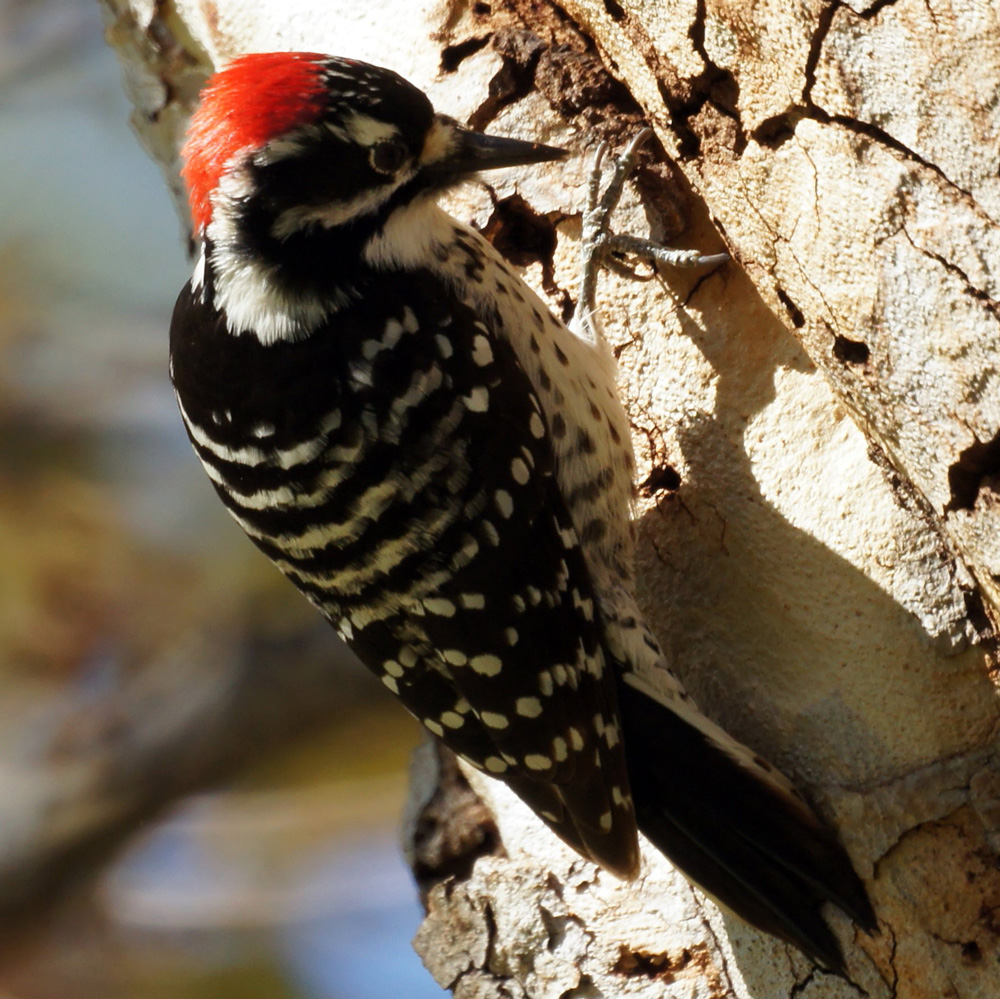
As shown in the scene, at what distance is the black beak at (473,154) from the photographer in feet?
8.07

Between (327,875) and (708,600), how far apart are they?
11.2 feet

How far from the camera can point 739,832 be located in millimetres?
2256

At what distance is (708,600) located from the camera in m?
2.47

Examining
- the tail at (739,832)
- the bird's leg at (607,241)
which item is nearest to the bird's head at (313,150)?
the bird's leg at (607,241)

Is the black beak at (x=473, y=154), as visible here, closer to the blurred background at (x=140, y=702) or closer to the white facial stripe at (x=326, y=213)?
the white facial stripe at (x=326, y=213)

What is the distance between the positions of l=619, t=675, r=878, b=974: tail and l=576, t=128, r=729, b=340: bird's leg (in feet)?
2.78

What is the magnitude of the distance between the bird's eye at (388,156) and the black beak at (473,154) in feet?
0.24

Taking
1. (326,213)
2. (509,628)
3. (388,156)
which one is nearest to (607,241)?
(388,156)

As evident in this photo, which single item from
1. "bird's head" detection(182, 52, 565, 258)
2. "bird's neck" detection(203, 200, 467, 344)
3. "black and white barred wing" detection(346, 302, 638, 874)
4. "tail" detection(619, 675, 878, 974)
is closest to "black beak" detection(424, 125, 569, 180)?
"bird's head" detection(182, 52, 565, 258)

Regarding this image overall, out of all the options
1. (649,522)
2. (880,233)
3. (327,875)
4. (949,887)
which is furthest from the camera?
(327,875)

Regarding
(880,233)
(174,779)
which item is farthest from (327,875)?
(880,233)

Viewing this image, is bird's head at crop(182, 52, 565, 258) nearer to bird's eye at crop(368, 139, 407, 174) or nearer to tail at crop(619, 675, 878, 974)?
bird's eye at crop(368, 139, 407, 174)

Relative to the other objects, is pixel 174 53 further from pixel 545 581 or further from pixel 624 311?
pixel 545 581

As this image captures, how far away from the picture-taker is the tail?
215 centimetres
